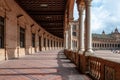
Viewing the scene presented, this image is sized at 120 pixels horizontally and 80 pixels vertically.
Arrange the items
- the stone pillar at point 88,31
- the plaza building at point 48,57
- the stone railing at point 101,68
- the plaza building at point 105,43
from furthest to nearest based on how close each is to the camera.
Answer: the plaza building at point 105,43 < the stone pillar at point 88,31 < the plaza building at point 48,57 < the stone railing at point 101,68

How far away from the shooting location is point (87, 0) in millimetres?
10398

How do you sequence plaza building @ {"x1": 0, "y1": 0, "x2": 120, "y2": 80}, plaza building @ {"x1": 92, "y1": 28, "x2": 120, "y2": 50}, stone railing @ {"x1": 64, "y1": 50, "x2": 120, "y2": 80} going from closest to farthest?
stone railing @ {"x1": 64, "y1": 50, "x2": 120, "y2": 80} → plaza building @ {"x1": 0, "y1": 0, "x2": 120, "y2": 80} → plaza building @ {"x1": 92, "y1": 28, "x2": 120, "y2": 50}

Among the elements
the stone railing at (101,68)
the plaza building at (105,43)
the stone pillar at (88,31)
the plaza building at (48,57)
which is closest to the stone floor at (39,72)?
the plaza building at (48,57)

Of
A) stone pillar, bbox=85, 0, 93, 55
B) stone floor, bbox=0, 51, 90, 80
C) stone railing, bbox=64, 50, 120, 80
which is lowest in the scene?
stone floor, bbox=0, 51, 90, 80

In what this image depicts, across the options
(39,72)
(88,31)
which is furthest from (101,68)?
(39,72)

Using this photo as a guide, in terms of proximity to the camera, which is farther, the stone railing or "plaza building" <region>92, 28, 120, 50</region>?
"plaza building" <region>92, 28, 120, 50</region>

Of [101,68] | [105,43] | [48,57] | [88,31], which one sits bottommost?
[48,57]

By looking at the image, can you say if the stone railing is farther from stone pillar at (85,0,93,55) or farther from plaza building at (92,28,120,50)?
plaza building at (92,28,120,50)

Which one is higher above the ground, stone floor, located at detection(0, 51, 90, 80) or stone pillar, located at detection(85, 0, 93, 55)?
stone pillar, located at detection(85, 0, 93, 55)

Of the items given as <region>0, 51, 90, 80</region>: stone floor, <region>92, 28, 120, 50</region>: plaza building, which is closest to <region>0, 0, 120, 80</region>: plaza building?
<region>0, 51, 90, 80</region>: stone floor

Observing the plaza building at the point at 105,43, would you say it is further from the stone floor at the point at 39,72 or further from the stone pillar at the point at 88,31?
the stone pillar at the point at 88,31

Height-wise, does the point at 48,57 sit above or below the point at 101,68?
below

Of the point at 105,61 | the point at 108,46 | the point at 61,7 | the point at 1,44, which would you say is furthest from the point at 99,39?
the point at 105,61

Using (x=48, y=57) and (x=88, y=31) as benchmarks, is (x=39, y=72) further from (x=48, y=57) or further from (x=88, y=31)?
(x=48, y=57)
